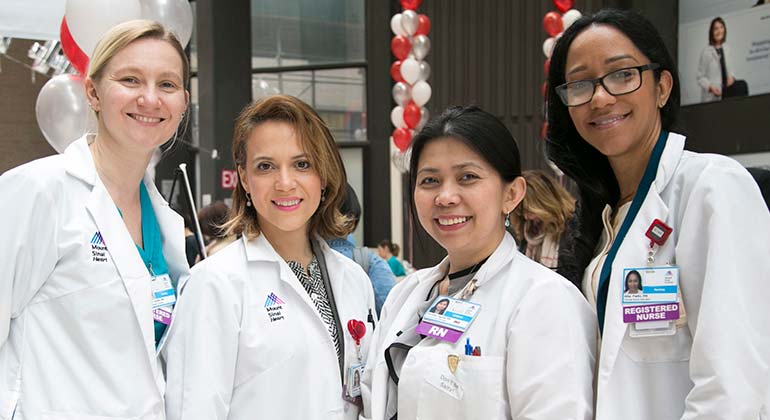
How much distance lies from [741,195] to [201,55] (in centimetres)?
760

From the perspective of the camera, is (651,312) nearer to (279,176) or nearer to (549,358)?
(549,358)

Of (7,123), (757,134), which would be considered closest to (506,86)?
(757,134)

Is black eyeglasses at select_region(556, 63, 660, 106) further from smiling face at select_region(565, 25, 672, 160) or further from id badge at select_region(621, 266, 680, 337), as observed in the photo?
id badge at select_region(621, 266, 680, 337)

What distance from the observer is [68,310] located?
1631 millimetres

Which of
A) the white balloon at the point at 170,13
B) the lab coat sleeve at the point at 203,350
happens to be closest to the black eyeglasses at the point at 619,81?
the lab coat sleeve at the point at 203,350

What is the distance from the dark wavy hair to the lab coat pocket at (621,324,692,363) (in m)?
0.38

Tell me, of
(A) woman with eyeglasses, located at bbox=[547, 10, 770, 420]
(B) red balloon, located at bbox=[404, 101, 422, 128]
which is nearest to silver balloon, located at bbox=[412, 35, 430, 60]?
(B) red balloon, located at bbox=[404, 101, 422, 128]

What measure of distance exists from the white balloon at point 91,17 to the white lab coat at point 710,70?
A: 7075 millimetres

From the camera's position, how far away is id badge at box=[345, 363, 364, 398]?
1.86 metres

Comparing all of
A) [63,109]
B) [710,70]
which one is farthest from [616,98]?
[710,70]

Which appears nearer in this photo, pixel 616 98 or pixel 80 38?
pixel 616 98

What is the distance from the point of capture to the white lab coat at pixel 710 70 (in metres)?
8.02

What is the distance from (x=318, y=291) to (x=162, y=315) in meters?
0.44

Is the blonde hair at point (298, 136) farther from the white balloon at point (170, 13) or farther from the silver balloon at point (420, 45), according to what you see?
the silver balloon at point (420, 45)
